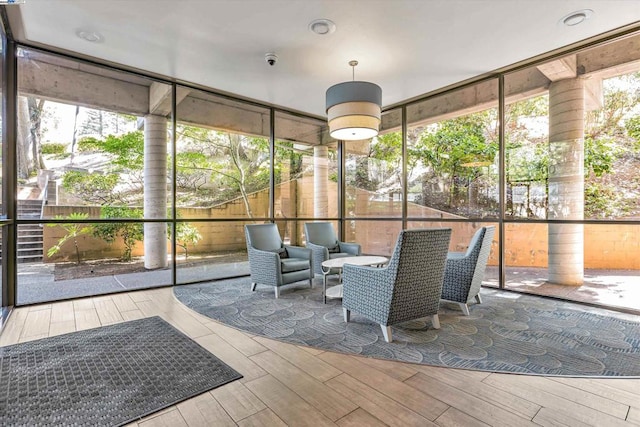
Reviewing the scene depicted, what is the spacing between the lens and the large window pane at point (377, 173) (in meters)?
5.68

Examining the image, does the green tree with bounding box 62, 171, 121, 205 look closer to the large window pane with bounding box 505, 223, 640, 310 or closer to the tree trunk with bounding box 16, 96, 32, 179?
the tree trunk with bounding box 16, 96, 32, 179

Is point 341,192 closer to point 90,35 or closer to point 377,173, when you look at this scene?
point 377,173

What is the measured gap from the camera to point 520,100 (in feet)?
13.8

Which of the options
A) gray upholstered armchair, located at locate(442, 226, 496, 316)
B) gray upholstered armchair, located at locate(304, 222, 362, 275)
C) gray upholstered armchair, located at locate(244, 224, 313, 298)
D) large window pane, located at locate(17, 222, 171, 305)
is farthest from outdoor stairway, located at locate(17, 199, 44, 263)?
gray upholstered armchair, located at locate(442, 226, 496, 316)

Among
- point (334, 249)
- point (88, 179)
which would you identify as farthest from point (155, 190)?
point (334, 249)

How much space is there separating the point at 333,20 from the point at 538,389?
3287 millimetres

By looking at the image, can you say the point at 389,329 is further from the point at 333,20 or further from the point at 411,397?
the point at 333,20

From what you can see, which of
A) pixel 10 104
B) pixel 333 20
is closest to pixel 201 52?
pixel 333 20

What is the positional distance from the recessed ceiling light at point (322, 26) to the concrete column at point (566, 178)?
2.90 m

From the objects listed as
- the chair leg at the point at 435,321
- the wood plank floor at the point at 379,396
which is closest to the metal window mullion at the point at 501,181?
the chair leg at the point at 435,321

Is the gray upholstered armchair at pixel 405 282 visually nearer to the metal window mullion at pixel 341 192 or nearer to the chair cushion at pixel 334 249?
the chair cushion at pixel 334 249

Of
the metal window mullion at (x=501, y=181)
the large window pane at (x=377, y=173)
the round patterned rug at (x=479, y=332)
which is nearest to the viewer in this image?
the round patterned rug at (x=479, y=332)

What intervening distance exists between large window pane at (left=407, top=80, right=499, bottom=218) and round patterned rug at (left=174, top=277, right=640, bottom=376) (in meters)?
1.50

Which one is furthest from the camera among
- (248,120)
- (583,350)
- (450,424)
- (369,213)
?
(369,213)
